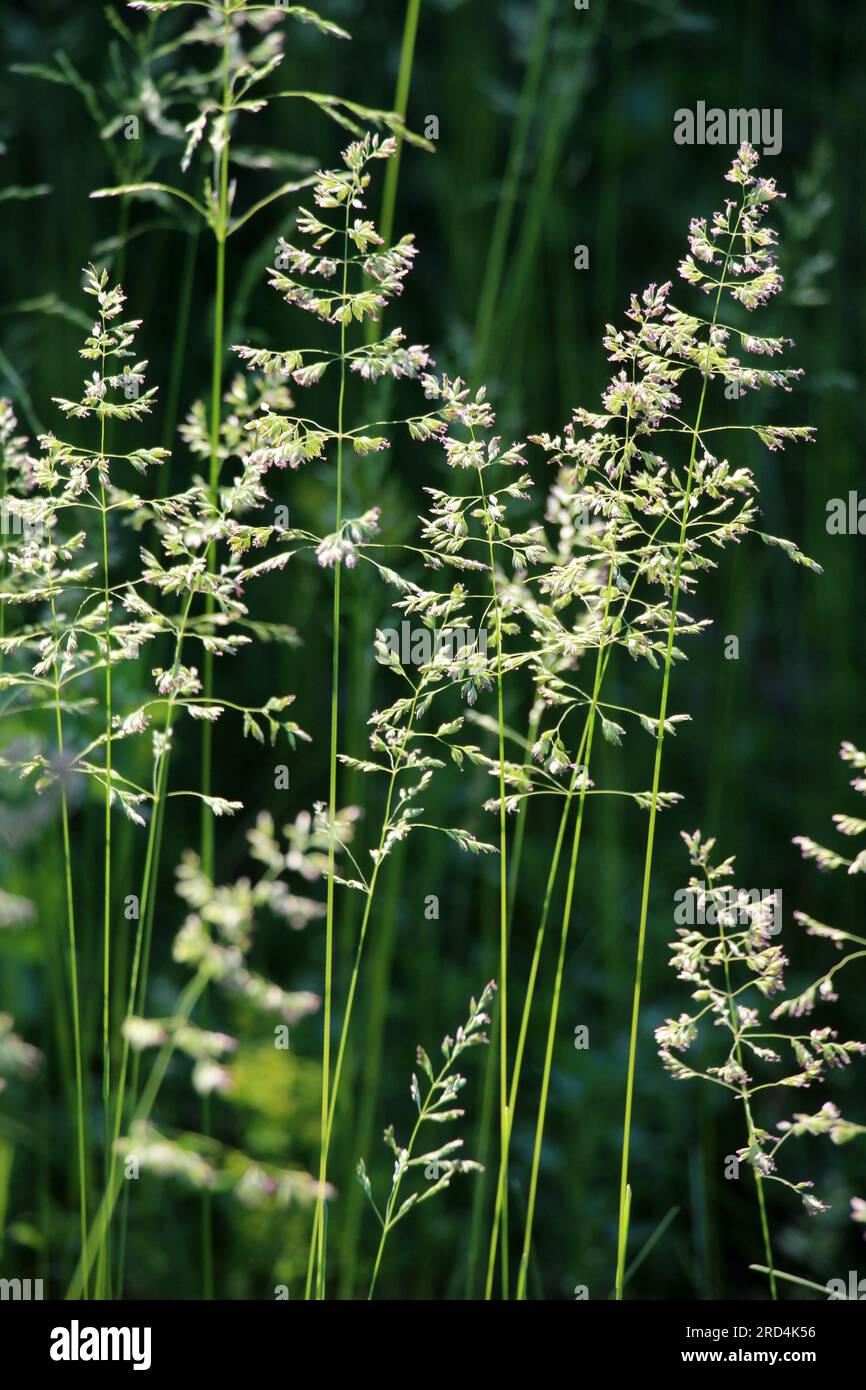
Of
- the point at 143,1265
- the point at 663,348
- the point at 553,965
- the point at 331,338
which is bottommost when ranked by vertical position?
the point at 143,1265

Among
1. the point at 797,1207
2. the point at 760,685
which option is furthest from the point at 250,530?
the point at 760,685

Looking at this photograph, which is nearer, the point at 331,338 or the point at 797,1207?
the point at 797,1207

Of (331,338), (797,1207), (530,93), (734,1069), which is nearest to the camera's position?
(734,1069)

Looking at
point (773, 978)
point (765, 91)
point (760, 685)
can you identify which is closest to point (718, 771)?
point (760, 685)

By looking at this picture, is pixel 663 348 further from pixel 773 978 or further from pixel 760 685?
pixel 760 685

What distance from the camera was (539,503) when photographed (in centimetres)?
212

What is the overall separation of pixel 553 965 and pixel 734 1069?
1.00 metres

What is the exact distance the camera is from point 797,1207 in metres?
1.72

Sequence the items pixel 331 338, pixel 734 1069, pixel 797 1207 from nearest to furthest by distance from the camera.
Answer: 1. pixel 734 1069
2. pixel 797 1207
3. pixel 331 338

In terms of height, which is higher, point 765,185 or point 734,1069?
point 765,185

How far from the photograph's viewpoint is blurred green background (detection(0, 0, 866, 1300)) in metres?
1.50

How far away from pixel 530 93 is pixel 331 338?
797 mm

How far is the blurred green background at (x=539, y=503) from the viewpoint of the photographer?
4.91ft

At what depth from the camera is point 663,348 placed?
850mm
